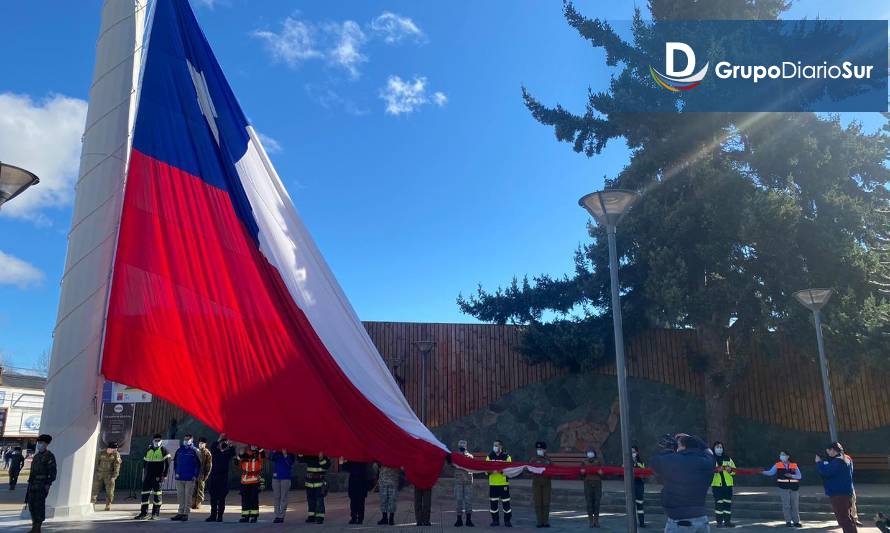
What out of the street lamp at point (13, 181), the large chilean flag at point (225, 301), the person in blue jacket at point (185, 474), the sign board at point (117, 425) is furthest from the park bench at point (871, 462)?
the street lamp at point (13, 181)

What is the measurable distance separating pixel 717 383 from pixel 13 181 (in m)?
19.2

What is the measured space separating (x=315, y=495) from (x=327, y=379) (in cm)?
404

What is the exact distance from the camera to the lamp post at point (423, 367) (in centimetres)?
2028

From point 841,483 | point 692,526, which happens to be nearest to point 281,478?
point 692,526

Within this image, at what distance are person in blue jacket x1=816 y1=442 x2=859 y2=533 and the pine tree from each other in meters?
7.96

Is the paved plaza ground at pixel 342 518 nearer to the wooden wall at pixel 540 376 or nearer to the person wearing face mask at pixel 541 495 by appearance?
the person wearing face mask at pixel 541 495

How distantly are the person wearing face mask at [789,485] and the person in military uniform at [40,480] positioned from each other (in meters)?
13.3

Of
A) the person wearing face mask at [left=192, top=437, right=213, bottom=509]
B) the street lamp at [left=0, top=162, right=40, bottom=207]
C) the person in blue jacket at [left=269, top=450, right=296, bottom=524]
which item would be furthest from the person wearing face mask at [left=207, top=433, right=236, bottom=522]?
the street lamp at [left=0, top=162, right=40, bottom=207]

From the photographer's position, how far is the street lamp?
8.48 meters

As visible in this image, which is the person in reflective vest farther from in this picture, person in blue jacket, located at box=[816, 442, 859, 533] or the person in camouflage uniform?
person in blue jacket, located at box=[816, 442, 859, 533]

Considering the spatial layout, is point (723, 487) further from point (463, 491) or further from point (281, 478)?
point (281, 478)

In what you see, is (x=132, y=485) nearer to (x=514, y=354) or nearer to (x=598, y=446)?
(x=514, y=354)

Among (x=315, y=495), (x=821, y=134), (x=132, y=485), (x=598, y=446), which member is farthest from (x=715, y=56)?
(x=132, y=485)

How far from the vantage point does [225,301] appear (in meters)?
8.99
